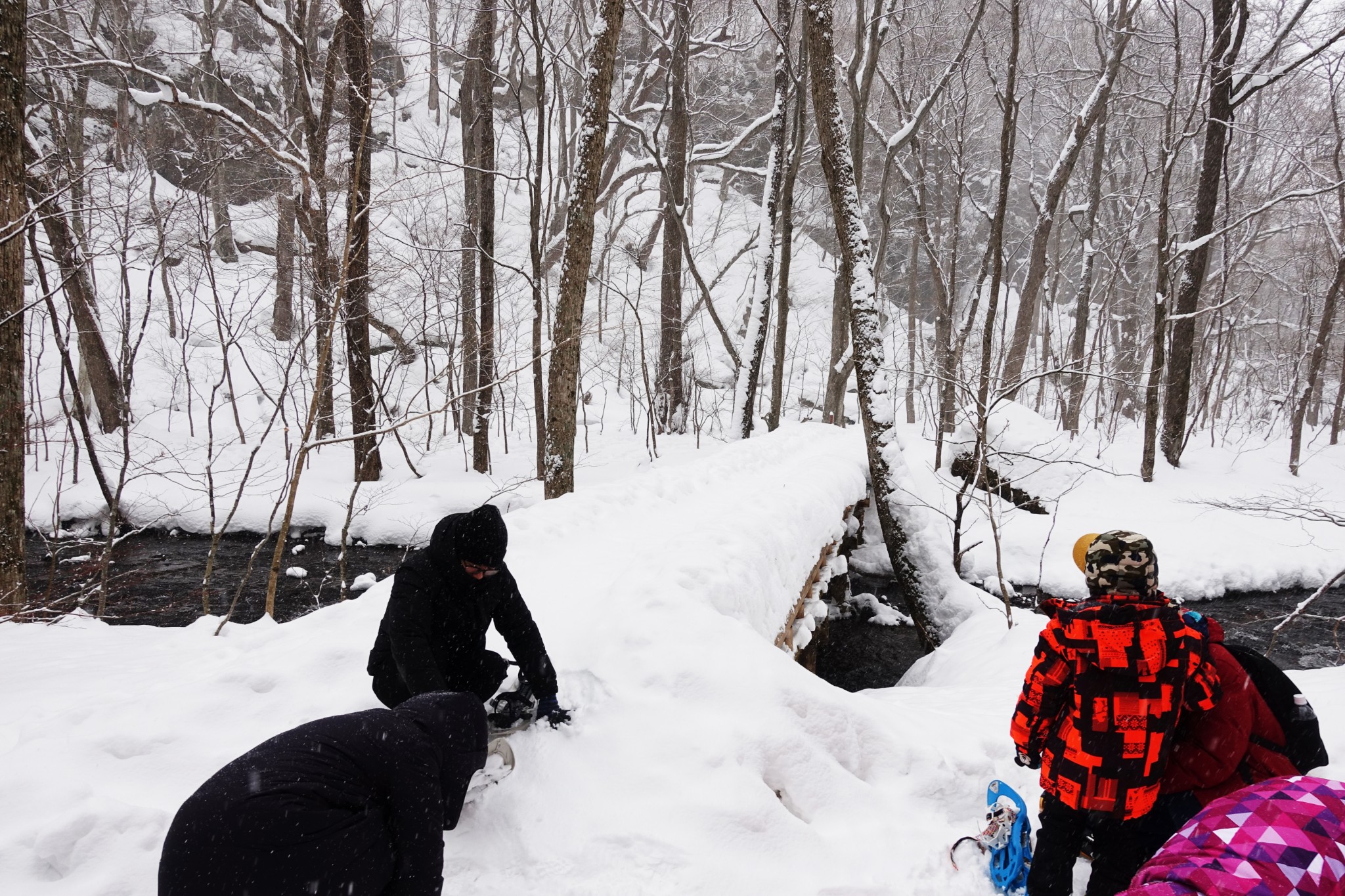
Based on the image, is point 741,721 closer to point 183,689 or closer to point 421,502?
point 183,689

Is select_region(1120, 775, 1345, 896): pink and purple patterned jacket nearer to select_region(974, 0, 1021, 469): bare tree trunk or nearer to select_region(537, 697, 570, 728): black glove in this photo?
select_region(537, 697, 570, 728): black glove

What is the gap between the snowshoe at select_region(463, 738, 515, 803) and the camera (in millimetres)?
2705

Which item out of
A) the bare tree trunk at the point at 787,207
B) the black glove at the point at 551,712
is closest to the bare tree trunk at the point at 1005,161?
the bare tree trunk at the point at 787,207

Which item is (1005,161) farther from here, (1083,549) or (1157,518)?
(1083,549)

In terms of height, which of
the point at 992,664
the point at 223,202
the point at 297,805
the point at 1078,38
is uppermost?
the point at 1078,38

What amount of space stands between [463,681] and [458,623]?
0.33 m

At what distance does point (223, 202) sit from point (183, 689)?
21.8 meters

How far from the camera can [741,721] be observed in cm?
305

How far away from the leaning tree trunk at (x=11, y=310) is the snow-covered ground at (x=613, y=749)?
2.32 ft

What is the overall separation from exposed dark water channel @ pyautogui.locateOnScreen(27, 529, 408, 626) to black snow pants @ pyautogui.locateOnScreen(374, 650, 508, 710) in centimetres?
578

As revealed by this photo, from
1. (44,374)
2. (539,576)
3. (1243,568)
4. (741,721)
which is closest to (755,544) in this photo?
(539,576)

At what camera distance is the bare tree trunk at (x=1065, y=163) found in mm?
13125

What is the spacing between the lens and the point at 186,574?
9.55 m

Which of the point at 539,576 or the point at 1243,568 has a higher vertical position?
the point at 539,576
